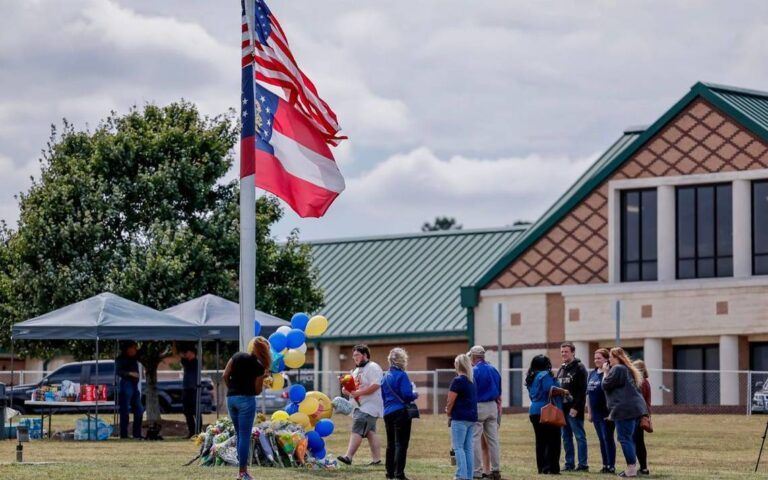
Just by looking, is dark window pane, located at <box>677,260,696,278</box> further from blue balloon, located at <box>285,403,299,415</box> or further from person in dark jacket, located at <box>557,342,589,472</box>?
blue balloon, located at <box>285,403,299,415</box>

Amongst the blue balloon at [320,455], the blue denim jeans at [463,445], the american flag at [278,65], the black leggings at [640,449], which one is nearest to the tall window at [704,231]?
the black leggings at [640,449]

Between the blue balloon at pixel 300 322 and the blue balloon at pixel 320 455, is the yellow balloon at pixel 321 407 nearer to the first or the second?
the blue balloon at pixel 320 455

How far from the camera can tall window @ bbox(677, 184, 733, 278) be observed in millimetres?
44812

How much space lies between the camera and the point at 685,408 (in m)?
43.0

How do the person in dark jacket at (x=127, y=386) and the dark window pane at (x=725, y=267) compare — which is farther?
the dark window pane at (x=725, y=267)

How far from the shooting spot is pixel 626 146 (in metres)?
46.8

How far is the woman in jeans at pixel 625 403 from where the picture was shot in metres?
22.7

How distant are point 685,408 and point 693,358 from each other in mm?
3199

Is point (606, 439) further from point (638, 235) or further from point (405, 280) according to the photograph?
point (405, 280)

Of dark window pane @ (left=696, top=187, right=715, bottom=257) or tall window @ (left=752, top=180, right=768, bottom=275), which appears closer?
tall window @ (left=752, top=180, right=768, bottom=275)

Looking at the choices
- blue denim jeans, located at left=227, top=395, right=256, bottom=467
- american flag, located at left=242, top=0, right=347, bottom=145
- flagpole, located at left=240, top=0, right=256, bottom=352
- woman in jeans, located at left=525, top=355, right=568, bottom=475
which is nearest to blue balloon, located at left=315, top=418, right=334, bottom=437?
flagpole, located at left=240, top=0, right=256, bottom=352

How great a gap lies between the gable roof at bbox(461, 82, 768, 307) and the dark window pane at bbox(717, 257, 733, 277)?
3.47m

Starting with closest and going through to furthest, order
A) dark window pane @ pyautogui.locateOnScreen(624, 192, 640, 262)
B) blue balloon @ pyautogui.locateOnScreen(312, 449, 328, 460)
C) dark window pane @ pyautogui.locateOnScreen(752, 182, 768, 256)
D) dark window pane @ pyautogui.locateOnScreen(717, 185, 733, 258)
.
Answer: blue balloon @ pyautogui.locateOnScreen(312, 449, 328, 460) < dark window pane @ pyautogui.locateOnScreen(752, 182, 768, 256) < dark window pane @ pyautogui.locateOnScreen(717, 185, 733, 258) < dark window pane @ pyautogui.locateOnScreen(624, 192, 640, 262)

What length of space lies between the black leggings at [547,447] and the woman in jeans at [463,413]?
216cm
